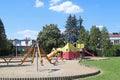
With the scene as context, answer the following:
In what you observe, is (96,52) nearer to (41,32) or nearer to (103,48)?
(103,48)

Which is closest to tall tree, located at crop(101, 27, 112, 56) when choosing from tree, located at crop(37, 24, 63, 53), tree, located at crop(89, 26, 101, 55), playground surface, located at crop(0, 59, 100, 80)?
tree, located at crop(89, 26, 101, 55)

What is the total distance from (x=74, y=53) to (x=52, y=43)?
30.7 m

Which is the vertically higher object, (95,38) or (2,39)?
(95,38)

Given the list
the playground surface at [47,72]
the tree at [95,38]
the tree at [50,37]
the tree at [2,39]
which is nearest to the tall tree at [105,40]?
the tree at [95,38]

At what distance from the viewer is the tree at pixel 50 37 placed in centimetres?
8438

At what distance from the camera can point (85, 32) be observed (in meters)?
86.5

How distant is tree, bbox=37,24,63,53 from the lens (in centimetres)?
8438

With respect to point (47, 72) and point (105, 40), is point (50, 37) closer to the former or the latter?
point (105, 40)

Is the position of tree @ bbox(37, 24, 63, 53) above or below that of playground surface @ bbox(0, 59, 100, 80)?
above

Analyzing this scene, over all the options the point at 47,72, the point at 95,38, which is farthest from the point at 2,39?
the point at 47,72

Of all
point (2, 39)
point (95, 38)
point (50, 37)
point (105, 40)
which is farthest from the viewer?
point (50, 37)

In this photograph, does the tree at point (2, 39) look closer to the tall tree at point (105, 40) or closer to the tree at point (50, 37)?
the tree at point (50, 37)

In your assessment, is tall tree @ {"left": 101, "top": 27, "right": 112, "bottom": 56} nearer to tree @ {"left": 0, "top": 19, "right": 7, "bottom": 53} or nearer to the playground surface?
tree @ {"left": 0, "top": 19, "right": 7, "bottom": 53}

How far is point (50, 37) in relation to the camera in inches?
3428
